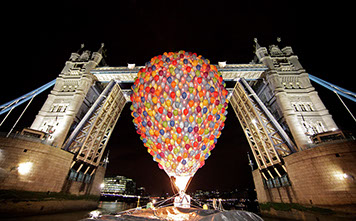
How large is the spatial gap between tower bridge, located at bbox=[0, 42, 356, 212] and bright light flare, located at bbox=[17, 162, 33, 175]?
94 cm

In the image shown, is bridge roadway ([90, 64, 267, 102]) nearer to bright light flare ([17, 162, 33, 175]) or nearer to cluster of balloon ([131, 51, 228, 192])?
bright light flare ([17, 162, 33, 175])

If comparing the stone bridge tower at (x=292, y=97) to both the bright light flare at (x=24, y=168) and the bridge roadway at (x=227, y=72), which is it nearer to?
the bridge roadway at (x=227, y=72)

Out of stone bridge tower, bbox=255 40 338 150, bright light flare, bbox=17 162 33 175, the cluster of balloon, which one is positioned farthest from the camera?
stone bridge tower, bbox=255 40 338 150

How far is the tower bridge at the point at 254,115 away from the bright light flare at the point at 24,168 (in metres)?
0.94

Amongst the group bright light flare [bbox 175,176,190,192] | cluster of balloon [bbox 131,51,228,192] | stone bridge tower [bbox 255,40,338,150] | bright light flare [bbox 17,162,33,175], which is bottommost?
bright light flare [bbox 175,176,190,192]

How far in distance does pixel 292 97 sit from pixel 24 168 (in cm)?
2794

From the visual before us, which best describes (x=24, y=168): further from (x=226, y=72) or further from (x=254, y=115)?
(x=254, y=115)

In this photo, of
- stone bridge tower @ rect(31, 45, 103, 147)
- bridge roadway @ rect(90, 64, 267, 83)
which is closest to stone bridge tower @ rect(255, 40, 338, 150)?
bridge roadway @ rect(90, 64, 267, 83)

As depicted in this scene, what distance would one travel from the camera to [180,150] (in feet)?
21.8

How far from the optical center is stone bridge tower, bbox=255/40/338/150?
1523 centimetres

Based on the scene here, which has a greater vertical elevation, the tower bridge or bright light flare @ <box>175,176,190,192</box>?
the tower bridge

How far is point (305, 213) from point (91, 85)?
1098 inches

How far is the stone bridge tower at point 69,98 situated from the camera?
16.5 meters

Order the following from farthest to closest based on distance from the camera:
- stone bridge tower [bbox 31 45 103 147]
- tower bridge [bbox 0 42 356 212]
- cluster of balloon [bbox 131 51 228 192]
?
1. stone bridge tower [bbox 31 45 103 147]
2. tower bridge [bbox 0 42 356 212]
3. cluster of balloon [bbox 131 51 228 192]
